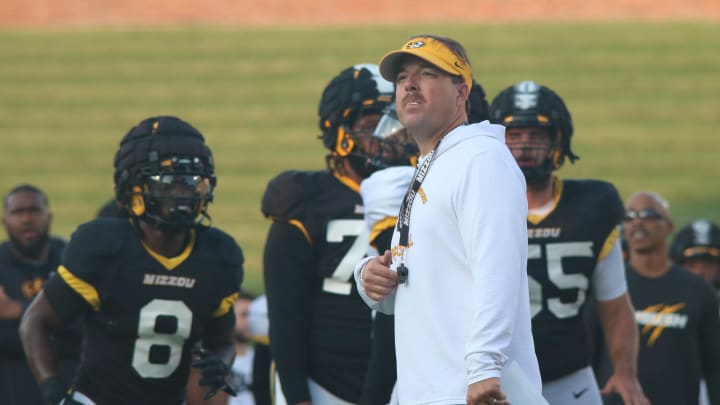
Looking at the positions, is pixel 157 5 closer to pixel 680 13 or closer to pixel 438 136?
pixel 680 13

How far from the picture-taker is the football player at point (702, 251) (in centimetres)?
841

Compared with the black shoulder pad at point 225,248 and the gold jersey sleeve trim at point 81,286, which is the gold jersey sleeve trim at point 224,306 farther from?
the gold jersey sleeve trim at point 81,286

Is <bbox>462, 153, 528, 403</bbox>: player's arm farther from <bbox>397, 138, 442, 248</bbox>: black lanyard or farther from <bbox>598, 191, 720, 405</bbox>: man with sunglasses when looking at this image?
<bbox>598, 191, 720, 405</bbox>: man with sunglasses

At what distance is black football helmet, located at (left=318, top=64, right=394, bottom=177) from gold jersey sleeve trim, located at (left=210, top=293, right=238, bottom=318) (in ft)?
2.28

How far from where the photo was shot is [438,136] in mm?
3488

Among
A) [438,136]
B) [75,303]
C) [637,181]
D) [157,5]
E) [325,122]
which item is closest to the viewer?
[438,136]

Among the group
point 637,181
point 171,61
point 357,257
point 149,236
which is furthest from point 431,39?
point 171,61

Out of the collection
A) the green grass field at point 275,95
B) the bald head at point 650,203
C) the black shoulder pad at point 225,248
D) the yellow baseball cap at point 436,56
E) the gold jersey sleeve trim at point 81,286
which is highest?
the green grass field at point 275,95

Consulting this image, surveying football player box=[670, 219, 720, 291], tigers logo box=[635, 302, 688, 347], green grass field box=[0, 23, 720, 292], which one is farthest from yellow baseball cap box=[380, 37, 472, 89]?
green grass field box=[0, 23, 720, 292]

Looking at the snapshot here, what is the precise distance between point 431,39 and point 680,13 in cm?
2172

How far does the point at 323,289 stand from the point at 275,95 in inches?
673

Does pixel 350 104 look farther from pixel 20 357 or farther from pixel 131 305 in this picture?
pixel 20 357

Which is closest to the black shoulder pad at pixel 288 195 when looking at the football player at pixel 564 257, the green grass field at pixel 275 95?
the football player at pixel 564 257

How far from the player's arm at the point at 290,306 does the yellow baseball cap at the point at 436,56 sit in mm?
1342
